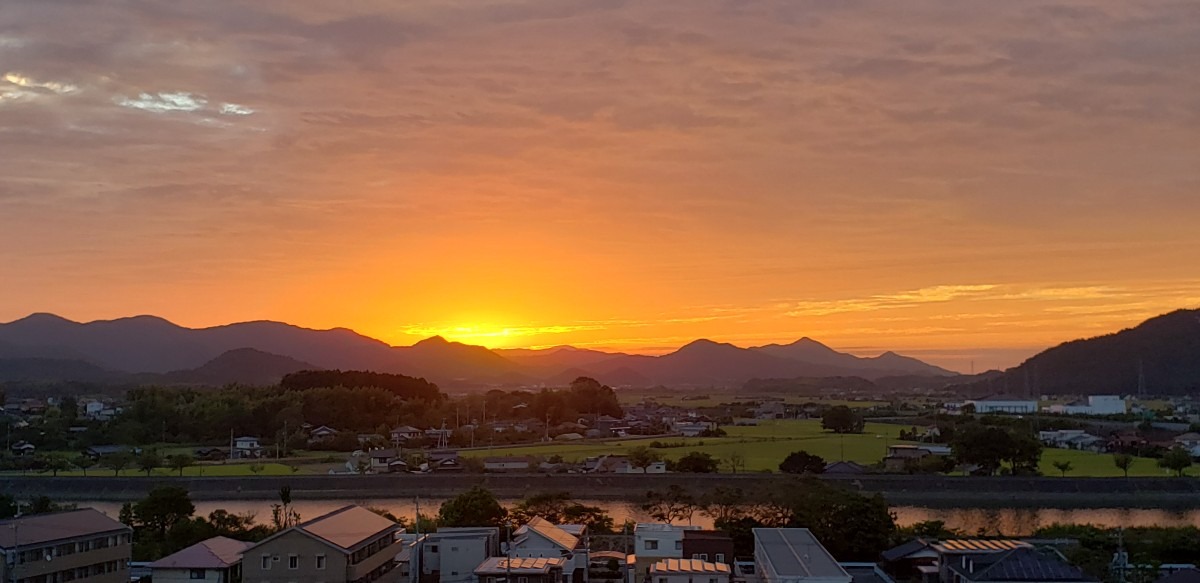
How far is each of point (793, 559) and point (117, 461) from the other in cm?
1903

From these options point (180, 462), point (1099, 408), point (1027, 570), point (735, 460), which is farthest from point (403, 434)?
point (1099, 408)

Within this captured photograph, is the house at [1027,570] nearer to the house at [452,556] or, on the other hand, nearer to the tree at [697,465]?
the house at [452,556]

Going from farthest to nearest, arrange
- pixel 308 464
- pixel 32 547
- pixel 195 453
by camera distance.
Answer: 1. pixel 195 453
2. pixel 308 464
3. pixel 32 547

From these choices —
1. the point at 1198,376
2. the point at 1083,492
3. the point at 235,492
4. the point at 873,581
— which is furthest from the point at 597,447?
the point at 1198,376

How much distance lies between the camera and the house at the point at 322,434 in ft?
96.5

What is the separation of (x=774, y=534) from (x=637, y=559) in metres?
1.41

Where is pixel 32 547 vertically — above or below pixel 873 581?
above

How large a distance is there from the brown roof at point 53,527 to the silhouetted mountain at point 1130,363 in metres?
61.7

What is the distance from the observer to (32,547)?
8516mm

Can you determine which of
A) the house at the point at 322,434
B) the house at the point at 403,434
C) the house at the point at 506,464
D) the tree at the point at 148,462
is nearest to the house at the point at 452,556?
the house at the point at 506,464

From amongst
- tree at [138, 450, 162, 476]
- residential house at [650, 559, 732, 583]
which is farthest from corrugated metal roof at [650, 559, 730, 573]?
tree at [138, 450, 162, 476]

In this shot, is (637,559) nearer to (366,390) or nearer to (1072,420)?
(366,390)

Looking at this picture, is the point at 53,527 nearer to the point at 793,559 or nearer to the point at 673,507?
the point at 793,559

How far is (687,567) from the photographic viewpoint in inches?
361
